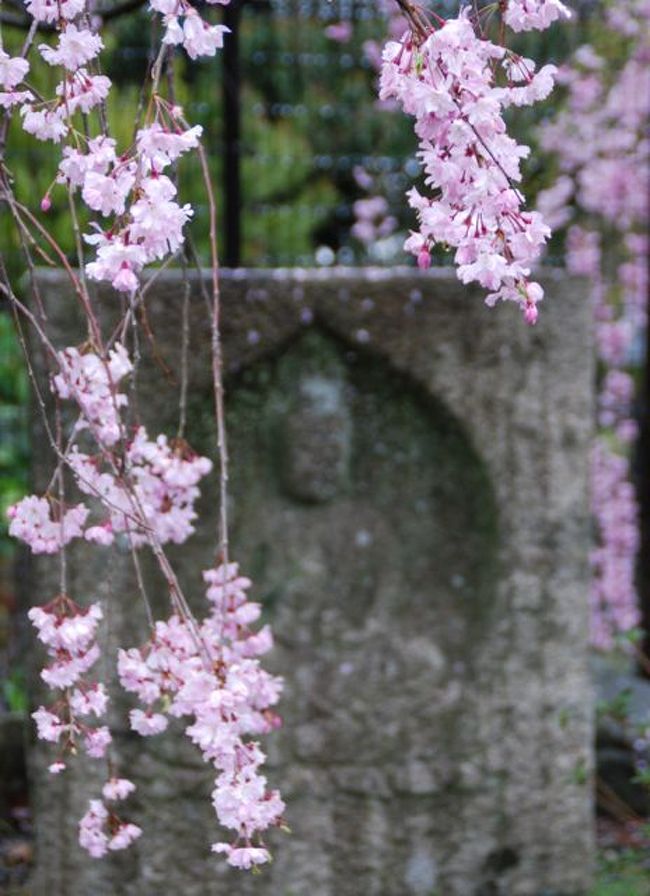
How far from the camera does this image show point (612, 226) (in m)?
4.27

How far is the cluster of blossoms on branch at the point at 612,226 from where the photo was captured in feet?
12.7

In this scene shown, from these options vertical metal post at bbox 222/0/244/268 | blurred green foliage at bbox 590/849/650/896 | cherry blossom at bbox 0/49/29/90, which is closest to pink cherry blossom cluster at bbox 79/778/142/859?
cherry blossom at bbox 0/49/29/90

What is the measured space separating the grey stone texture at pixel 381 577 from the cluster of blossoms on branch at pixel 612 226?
4.95ft

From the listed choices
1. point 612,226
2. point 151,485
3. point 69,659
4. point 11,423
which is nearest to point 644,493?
point 612,226

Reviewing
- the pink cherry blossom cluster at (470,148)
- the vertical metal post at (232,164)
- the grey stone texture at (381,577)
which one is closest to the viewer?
the pink cherry blossom cluster at (470,148)

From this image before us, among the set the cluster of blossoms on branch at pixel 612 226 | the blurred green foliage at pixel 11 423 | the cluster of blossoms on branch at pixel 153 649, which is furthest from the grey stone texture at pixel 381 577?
the blurred green foliage at pixel 11 423

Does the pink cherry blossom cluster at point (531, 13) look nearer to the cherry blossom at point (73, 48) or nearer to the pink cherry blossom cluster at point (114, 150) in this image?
the pink cherry blossom cluster at point (114, 150)

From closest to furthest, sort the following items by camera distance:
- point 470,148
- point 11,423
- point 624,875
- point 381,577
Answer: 1. point 470,148
2. point 381,577
3. point 624,875
4. point 11,423

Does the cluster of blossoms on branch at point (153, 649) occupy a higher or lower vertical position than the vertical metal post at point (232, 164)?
lower

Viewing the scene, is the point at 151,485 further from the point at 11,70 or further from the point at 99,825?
the point at 11,70

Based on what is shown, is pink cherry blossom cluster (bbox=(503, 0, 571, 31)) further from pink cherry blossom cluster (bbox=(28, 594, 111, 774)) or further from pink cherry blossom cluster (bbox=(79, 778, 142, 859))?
pink cherry blossom cluster (bbox=(79, 778, 142, 859))

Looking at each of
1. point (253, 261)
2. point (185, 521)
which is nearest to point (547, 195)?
point (253, 261)

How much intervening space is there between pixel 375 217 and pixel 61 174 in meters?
2.79

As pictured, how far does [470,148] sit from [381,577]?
122 cm
